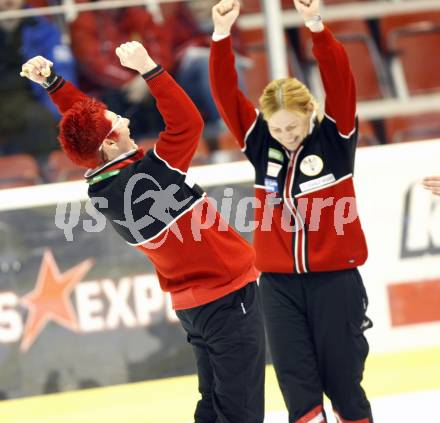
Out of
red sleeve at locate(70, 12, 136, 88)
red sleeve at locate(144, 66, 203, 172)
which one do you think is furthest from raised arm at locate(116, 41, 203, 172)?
red sleeve at locate(70, 12, 136, 88)

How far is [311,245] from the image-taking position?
3.10 metres

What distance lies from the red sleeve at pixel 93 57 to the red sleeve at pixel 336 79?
2.78 metres

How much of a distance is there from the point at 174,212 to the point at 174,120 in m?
0.32

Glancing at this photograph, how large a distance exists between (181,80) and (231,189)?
1.30 m

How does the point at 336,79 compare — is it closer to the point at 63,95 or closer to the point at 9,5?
the point at 63,95

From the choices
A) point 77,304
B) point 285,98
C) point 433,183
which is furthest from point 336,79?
point 77,304

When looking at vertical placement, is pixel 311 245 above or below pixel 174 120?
below

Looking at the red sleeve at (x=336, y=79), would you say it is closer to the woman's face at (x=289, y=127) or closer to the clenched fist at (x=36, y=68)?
the woman's face at (x=289, y=127)

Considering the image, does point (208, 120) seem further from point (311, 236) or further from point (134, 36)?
point (311, 236)

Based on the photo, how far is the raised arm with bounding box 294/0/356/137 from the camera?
296 cm

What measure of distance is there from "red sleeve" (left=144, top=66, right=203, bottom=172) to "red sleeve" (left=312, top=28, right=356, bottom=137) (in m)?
0.47

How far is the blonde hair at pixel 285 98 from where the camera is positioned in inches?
120

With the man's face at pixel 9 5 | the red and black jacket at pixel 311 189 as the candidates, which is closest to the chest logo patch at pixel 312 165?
the red and black jacket at pixel 311 189

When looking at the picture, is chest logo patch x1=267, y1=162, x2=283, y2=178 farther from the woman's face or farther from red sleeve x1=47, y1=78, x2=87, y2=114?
red sleeve x1=47, y1=78, x2=87, y2=114
